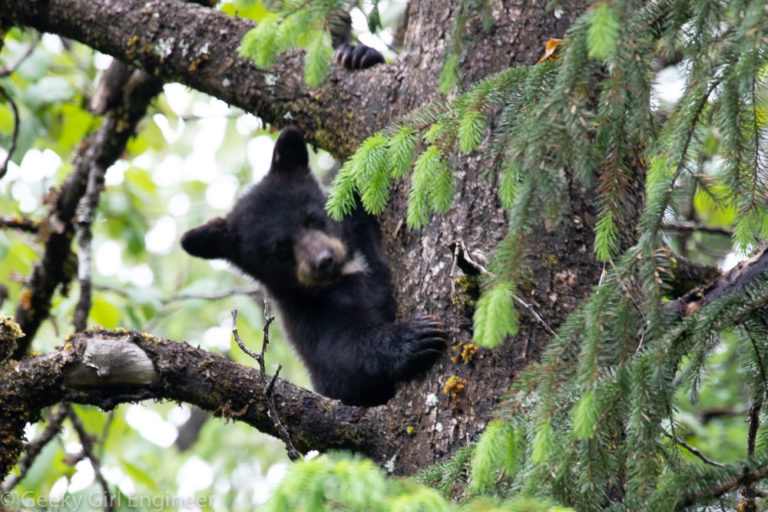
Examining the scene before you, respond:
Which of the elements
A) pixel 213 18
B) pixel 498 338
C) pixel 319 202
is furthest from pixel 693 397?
pixel 319 202

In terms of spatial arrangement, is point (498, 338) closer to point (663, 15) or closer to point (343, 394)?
point (663, 15)

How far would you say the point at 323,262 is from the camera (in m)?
4.44

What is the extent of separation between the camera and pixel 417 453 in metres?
2.91

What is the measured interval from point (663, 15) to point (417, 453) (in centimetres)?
169

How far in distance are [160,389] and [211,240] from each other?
84.3 inches

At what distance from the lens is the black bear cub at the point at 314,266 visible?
412 centimetres

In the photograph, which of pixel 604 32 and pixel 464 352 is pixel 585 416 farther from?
pixel 464 352

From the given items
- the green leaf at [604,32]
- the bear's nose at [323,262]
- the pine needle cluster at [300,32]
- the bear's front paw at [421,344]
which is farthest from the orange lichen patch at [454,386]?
the bear's nose at [323,262]

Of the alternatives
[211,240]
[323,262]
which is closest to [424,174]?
[323,262]

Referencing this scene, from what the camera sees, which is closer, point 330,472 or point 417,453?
point 330,472

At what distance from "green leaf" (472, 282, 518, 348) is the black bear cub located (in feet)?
6.09

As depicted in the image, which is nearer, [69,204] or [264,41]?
[264,41]

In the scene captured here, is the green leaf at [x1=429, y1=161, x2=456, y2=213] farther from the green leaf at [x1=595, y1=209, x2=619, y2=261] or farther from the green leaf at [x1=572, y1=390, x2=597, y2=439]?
the green leaf at [x1=572, y1=390, x2=597, y2=439]

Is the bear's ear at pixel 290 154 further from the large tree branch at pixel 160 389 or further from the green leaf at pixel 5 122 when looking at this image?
the green leaf at pixel 5 122
